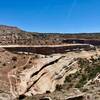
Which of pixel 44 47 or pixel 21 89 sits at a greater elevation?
pixel 44 47

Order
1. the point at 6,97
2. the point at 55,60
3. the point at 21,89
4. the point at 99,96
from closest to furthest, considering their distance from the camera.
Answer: the point at 99,96, the point at 6,97, the point at 21,89, the point at 55,60

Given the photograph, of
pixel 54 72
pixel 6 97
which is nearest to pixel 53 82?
pixel 54 72

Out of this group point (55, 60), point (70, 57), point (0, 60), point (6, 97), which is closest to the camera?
point (6, 97)

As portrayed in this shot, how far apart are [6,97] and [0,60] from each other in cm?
1065

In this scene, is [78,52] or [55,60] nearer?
[55,60]

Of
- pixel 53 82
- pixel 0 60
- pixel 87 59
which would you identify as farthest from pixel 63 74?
pixel 87 59

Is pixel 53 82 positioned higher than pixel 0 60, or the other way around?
pixel 0 60

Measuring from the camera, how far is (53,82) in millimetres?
27453

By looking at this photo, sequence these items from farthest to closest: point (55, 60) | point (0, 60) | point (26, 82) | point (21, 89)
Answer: point (55, 60) → point (0, 60) → point (26, 82) → point (21, 89)

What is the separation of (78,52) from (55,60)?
26.1 feet

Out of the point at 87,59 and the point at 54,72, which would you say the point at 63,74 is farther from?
the point at 87,59

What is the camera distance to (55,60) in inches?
1316

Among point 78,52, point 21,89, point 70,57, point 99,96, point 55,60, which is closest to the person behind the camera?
point 99,96

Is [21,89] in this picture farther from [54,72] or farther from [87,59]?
[87,59]
